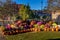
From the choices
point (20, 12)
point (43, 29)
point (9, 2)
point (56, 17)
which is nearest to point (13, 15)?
point (20, 12)

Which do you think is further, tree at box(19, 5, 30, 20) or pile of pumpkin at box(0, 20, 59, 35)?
tree at box(19, 5, 30, 20)

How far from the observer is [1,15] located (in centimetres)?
5378

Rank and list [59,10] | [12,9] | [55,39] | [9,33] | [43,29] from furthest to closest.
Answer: [12,9] < [59,10] < [43,29] < [9,33] < [55,39]

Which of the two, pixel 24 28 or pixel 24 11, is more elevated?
pixel 24 28

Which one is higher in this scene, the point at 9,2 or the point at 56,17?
the point at 9,2

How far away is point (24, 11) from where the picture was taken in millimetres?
59094

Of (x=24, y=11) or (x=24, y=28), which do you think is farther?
(x=24, y=11)

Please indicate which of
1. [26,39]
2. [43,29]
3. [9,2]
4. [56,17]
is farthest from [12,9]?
[26,39]

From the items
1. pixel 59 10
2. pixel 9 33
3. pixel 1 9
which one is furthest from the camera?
pixel 1 9

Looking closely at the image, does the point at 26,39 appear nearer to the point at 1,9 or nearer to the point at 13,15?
the point at 1,9

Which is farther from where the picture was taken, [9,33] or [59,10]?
[59,10]

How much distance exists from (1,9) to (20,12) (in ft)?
24.9

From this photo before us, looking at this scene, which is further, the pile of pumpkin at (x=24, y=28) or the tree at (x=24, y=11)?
the tree at (x=24, y=11)

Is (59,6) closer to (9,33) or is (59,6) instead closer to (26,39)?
(9,33)
